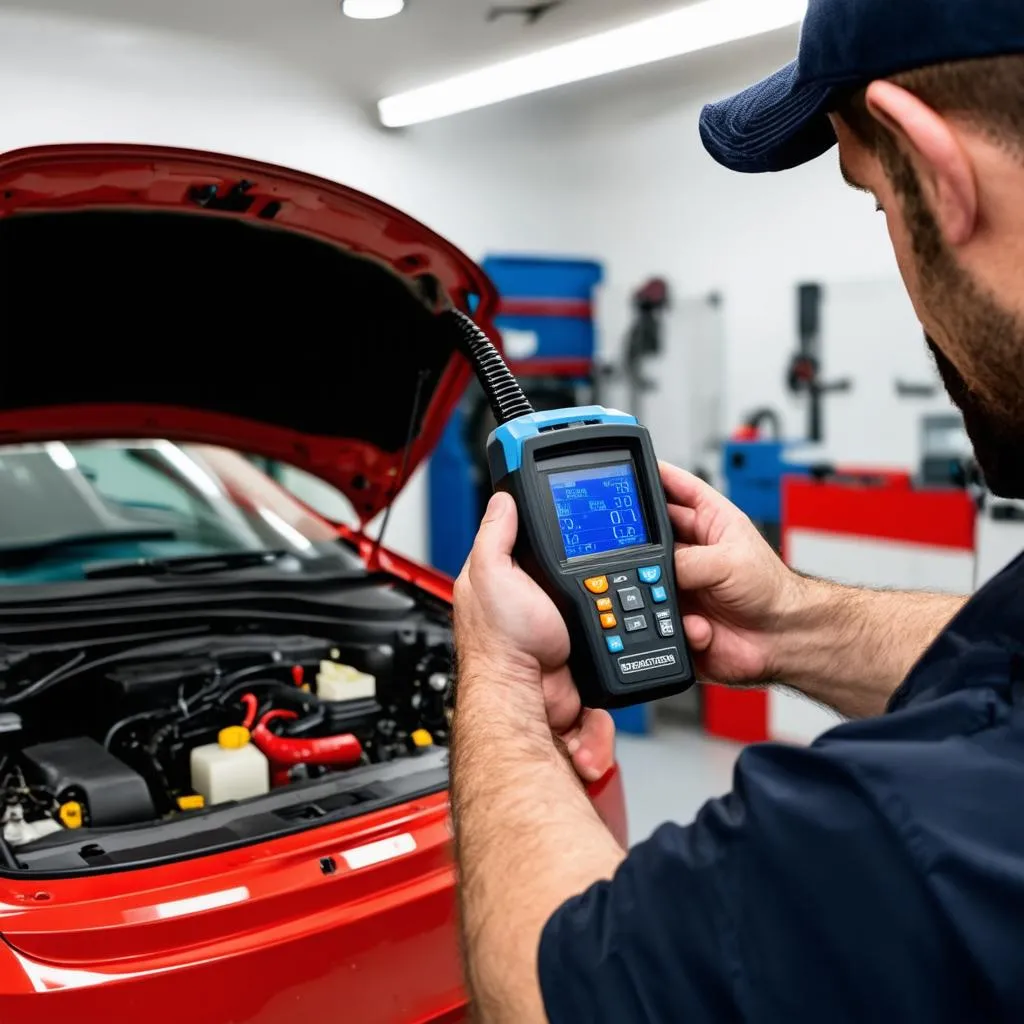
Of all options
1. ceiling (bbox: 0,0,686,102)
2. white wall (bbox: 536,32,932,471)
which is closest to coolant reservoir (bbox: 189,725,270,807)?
ceiling (bbox: 0,0,686,102)

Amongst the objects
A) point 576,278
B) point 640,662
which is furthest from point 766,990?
point 576,278

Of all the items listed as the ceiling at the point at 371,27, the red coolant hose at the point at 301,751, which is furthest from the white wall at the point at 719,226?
the red coolant hose at the point at 301,751

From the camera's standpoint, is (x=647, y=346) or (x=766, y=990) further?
(x=647, y=346)

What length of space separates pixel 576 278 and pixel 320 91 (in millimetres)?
1520

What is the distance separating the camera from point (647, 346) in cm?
491

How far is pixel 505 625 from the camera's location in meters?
0.94

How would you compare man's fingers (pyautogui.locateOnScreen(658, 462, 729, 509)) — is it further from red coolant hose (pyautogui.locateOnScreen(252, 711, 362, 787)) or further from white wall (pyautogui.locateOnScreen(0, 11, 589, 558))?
white wall (pyautogui.locateOnScreen(0, 11, 589, 558))

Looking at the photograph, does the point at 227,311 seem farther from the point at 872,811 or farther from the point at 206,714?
the point at 872,811

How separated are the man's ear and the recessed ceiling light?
12.0ft

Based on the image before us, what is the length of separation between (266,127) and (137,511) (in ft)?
10.6

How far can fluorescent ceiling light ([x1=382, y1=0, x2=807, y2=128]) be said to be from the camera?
11.9ft

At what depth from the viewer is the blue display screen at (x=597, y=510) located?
104 centimetres

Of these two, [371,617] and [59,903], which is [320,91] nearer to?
[371,617]

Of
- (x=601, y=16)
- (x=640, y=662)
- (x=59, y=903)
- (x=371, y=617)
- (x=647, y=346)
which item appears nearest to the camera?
(x=640, y=662)
